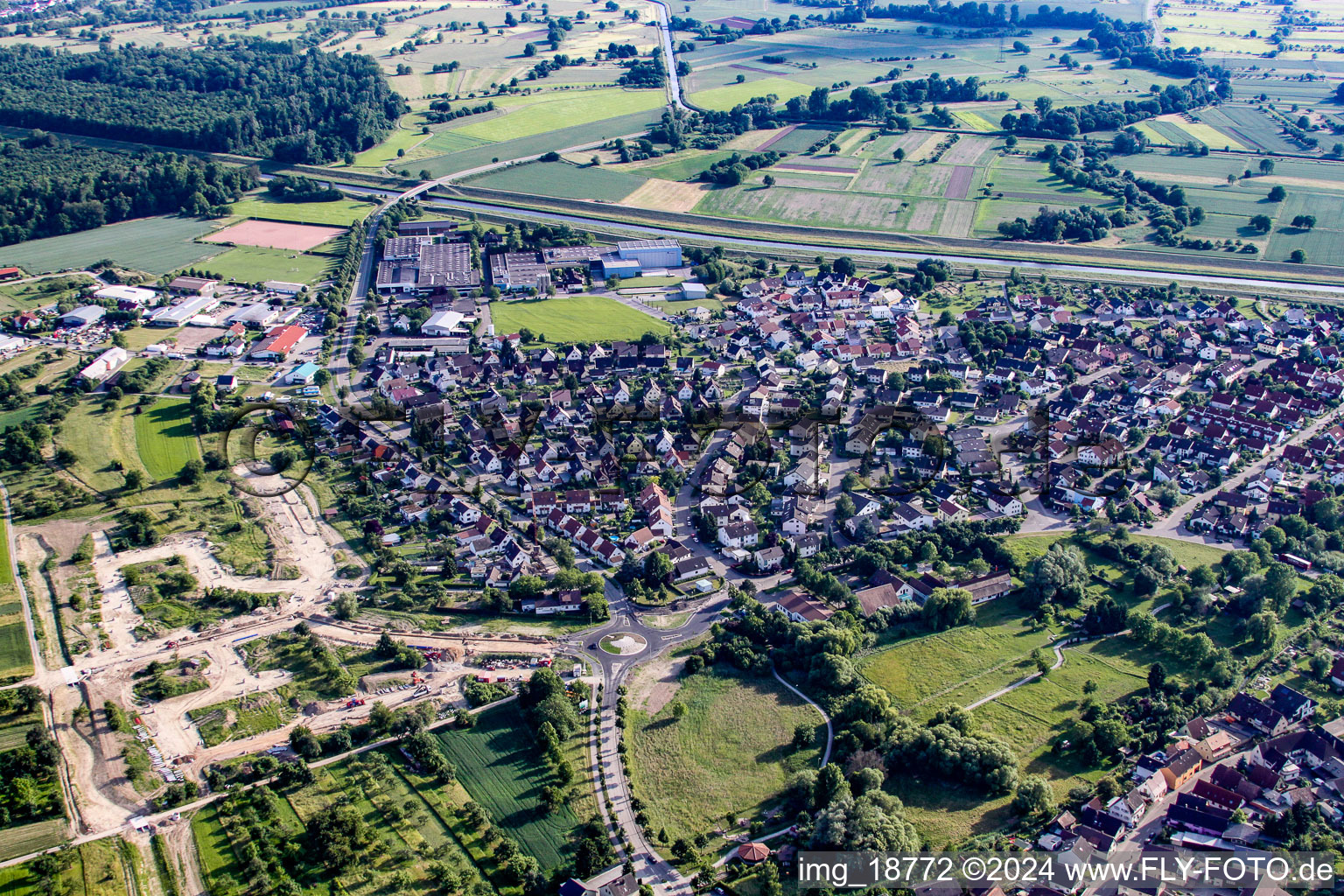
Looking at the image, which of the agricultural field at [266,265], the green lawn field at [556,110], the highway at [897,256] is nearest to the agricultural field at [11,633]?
the agricultural field at [266,265]

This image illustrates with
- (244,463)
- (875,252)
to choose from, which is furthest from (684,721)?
(875,252)

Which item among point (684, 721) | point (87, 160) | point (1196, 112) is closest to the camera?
point (684, 721)

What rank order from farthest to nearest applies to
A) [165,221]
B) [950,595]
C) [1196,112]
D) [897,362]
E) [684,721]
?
[1196,112], [165,221], [897,362], [950,595], [684,721]

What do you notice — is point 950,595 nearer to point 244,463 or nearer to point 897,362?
point 897,362

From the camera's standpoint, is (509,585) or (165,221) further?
(165,221)

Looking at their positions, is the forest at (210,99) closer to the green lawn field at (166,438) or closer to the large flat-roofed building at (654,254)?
the large flat-roofed building at (654,254)
